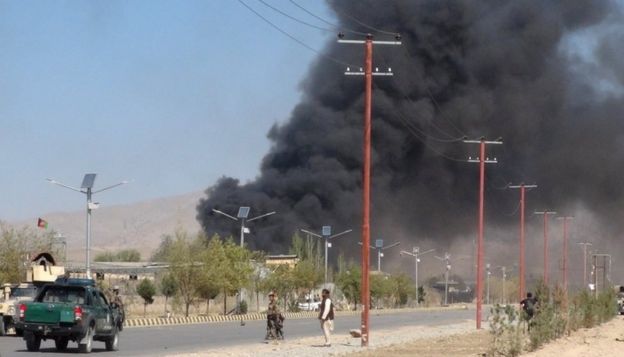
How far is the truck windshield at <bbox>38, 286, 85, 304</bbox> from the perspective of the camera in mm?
28516

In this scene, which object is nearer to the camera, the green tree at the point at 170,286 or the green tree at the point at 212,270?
the green tree at the point at 212,270

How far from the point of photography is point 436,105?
9181cm

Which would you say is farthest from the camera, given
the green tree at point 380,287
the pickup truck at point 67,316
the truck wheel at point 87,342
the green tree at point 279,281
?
the green tree at point 380,287

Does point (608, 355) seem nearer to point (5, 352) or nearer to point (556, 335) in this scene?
point (556, 335)

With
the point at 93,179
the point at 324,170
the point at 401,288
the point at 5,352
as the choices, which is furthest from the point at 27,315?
the point at 401,288

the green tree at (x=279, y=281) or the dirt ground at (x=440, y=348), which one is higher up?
the green tree at (x=279, y=281)

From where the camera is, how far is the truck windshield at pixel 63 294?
2852 cm

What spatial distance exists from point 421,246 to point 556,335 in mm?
78413

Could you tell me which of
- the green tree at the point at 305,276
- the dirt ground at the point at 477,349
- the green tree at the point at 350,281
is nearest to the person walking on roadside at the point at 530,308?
the dirt ground at the point at 477,349

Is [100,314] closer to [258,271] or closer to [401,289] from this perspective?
[258,271]

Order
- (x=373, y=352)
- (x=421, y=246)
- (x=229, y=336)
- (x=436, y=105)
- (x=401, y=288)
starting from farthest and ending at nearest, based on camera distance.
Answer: (x=421, y=246)
(x=401, y=288)
(x=436, y=105)
(x=229, y=336)
(x=373, y=352)

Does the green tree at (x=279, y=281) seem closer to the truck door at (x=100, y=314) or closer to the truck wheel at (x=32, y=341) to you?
the truck door at (x=100, y=314)

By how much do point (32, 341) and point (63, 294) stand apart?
1267 mm

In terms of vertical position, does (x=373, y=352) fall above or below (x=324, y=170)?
below
